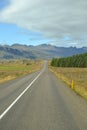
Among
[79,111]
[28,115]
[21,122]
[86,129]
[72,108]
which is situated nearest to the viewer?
[86,129]

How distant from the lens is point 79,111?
14.0 m

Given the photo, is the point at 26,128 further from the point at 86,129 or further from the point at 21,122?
the point at 86,129

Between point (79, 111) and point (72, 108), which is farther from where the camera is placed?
point (72, 108)

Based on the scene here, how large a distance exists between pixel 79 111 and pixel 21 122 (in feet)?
12.8

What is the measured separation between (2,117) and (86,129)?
3.61 metres

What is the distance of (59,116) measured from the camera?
12.5 metres

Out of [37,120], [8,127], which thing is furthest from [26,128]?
[37,120]

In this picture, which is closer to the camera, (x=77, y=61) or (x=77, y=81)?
(x=77, y=81)

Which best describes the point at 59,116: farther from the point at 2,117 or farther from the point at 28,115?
the point at 2,117

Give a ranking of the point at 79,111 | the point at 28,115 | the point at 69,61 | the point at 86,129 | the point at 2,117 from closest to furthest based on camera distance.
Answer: the point at 86,129 < the point at 2,117 < the point at 28,115 < the point at 79,111 < the point at 69,61

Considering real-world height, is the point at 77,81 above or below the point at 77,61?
below

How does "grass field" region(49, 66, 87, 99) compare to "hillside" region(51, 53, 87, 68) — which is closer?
"grass field" region(49, 66, 87, 99)

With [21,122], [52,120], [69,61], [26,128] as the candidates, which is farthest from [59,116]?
[69,61]

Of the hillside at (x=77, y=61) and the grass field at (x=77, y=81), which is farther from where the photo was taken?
the hillside at (x=77, y=61)
